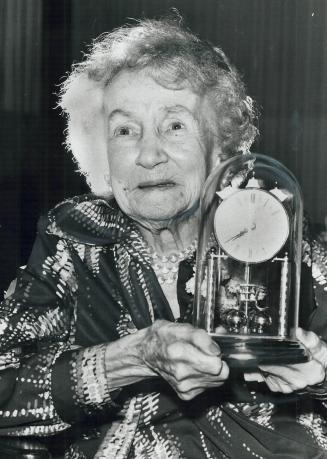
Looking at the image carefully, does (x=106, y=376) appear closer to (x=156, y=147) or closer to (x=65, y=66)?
(x=156, y=147)

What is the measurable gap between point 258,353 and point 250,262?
21 cm

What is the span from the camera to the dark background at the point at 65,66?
2883 millimetres

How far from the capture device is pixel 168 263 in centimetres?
173

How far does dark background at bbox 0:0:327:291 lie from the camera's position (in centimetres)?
288

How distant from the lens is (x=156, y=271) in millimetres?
1723

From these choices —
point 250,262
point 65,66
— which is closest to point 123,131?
point 250,262

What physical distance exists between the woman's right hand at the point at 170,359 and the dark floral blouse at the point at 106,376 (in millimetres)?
42

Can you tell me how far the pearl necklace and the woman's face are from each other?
0.34ft

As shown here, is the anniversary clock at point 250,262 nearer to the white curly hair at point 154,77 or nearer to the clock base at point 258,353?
the clock base at point 258,353

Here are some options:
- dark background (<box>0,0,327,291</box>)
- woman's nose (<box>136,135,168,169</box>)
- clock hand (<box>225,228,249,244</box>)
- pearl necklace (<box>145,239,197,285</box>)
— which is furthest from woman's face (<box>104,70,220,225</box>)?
dark background (<box>0,0,327,291</box>)

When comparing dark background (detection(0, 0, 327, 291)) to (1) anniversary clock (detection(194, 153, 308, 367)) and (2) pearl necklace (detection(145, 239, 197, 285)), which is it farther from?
(1) anniversary clock (detection(194, 153, 308, 367))

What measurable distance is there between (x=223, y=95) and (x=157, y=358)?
2.39ft

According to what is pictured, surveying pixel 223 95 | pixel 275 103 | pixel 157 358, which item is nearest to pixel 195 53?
pixel 223 95

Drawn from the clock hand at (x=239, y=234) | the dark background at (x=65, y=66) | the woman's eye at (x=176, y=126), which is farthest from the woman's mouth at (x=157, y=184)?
the dark background at (x=65, y=66)
